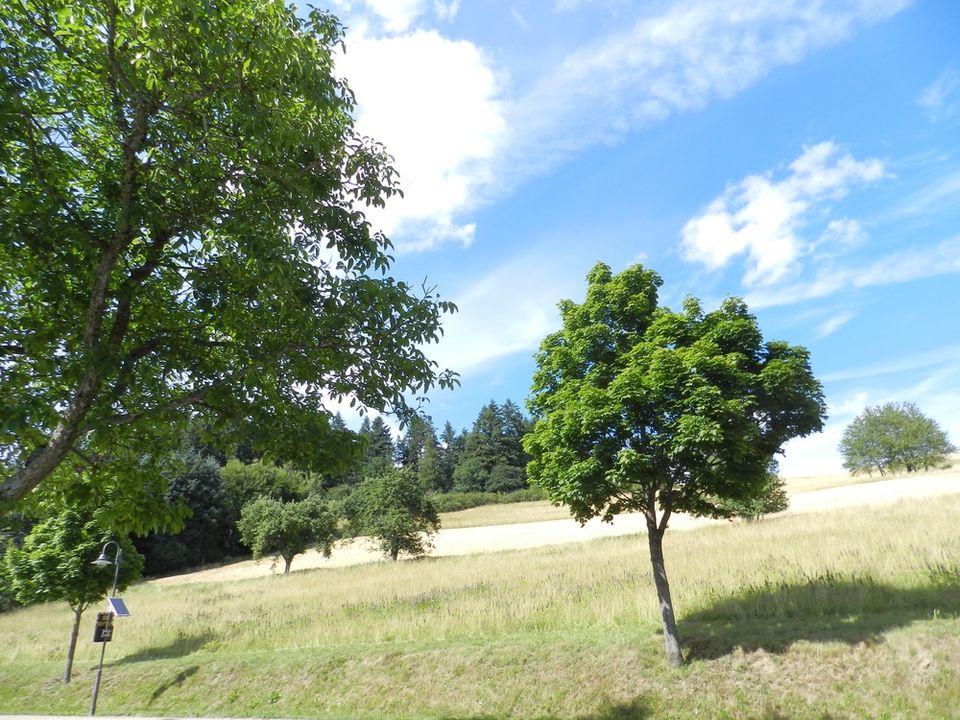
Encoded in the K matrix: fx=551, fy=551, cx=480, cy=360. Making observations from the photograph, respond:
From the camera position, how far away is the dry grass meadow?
9.42m

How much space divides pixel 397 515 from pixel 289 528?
1005 cm

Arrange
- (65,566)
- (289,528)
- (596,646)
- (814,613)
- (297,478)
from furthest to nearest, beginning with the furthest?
(297,478)
(289,528)
(65,566)
(814,613)
(596,646)

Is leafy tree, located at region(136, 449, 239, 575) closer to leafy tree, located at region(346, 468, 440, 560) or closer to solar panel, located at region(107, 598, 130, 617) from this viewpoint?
leafy tree, located at region(346, 468, 440, 560)

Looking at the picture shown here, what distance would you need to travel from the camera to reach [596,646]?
11.8m

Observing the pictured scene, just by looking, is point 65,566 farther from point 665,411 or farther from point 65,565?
point 665,411

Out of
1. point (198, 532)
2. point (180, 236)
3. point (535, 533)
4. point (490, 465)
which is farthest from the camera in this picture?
point (490, 465)

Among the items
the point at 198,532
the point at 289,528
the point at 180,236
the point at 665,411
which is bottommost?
the point at 289,528

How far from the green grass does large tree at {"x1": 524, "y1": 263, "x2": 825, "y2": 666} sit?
1550 mm

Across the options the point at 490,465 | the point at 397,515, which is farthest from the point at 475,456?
the point at 397,515

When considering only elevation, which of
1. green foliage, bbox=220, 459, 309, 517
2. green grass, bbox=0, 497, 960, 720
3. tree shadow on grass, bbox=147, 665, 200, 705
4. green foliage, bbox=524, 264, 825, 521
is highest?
green foliage, bbox=220, 459, 309, 517

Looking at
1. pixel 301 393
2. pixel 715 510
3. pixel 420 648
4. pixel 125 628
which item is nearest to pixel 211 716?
pixel 420 648

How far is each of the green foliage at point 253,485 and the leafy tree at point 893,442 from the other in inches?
3072

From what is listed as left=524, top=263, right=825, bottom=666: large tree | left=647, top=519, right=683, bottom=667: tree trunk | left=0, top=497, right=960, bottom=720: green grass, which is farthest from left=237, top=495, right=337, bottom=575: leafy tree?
left=647, top=519, right=683, bottom=667: tree trunk

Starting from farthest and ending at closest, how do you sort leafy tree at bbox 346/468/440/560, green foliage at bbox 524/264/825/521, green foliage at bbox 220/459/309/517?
green foliage at bbox 220/459/309/517 → leafy tree at bbox 346/468/440/560 → green foliage at bbox 524/264/825/521
